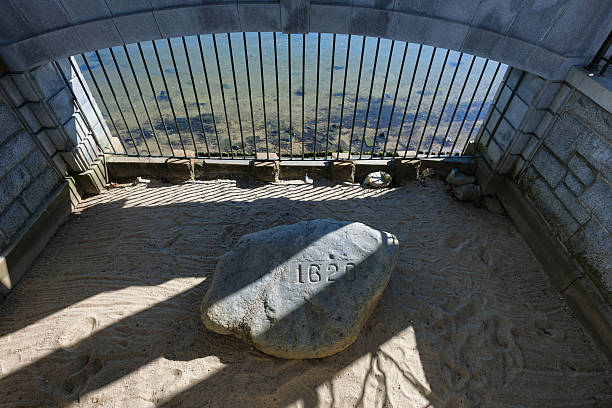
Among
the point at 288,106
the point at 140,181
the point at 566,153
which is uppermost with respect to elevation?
the point at 288,106

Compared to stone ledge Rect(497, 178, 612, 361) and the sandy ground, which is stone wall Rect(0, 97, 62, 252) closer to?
the sandy ground

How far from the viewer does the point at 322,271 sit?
3664 mm

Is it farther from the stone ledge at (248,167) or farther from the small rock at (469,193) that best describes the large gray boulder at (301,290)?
the small rock at (469,193)

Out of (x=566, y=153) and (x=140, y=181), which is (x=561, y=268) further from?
(x=140, y=181)

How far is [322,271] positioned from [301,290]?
13.0 inches

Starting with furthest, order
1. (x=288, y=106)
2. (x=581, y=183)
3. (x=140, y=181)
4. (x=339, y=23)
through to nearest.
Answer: (x=288, y=106) → (x=140, y=181) → (x=339, y=23) → (x=581, y=183)

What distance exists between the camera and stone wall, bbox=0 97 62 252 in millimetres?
4293

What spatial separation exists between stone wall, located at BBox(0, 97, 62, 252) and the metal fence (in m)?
1.46

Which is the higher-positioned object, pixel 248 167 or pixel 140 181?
pixel 140 181

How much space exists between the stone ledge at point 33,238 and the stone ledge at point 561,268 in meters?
7.57

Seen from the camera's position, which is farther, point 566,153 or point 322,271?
point 566,153

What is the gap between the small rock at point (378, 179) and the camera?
619cm

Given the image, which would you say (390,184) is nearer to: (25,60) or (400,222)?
(400,222)

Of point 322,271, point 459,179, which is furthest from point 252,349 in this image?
point 459,179
